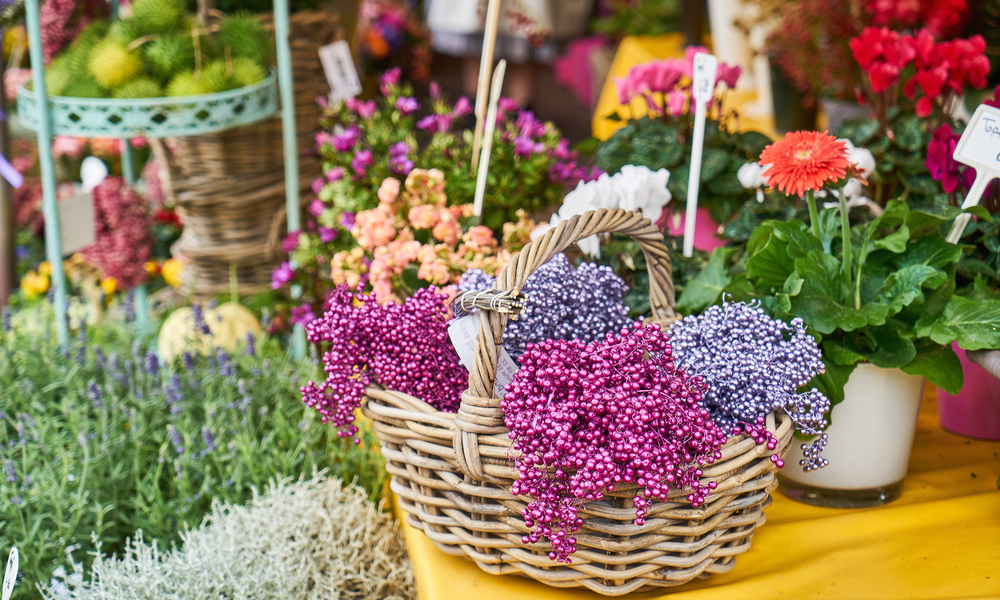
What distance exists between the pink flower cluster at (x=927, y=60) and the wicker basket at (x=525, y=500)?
534mm

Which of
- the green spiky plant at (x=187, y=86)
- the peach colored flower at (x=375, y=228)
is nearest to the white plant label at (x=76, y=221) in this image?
the green spiky plant at (x=187, y=86)

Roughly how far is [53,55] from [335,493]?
126 centimetres

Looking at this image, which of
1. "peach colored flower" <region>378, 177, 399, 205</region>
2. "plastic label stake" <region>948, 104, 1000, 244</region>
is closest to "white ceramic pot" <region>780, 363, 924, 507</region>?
"plastic label stake" <region>948, 104, 1000, 244</region>

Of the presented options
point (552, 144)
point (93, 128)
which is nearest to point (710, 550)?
point (552, 144)

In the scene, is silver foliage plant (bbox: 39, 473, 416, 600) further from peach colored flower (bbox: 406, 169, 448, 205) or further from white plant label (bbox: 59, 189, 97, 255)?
white plant label (bbox: 59, 189, 97, 255)

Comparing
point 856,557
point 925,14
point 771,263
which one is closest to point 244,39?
point 771,263

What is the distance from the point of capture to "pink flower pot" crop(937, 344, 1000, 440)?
1077mm

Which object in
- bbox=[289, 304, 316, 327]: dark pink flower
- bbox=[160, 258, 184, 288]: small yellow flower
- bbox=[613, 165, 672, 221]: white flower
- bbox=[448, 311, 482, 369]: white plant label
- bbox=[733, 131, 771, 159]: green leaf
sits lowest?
bbox=[160, 258, 184, 288]: small yellow flower

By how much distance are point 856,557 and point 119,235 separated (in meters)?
1.78

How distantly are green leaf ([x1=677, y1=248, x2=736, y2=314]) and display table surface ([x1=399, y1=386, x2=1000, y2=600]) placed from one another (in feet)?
0.76

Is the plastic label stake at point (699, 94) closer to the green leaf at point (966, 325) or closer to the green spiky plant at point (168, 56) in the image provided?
the green leaf at point (966, 325)

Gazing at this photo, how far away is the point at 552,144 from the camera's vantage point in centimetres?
146

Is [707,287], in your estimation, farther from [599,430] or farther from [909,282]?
[599,430]

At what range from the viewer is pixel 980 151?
910 millimetres
